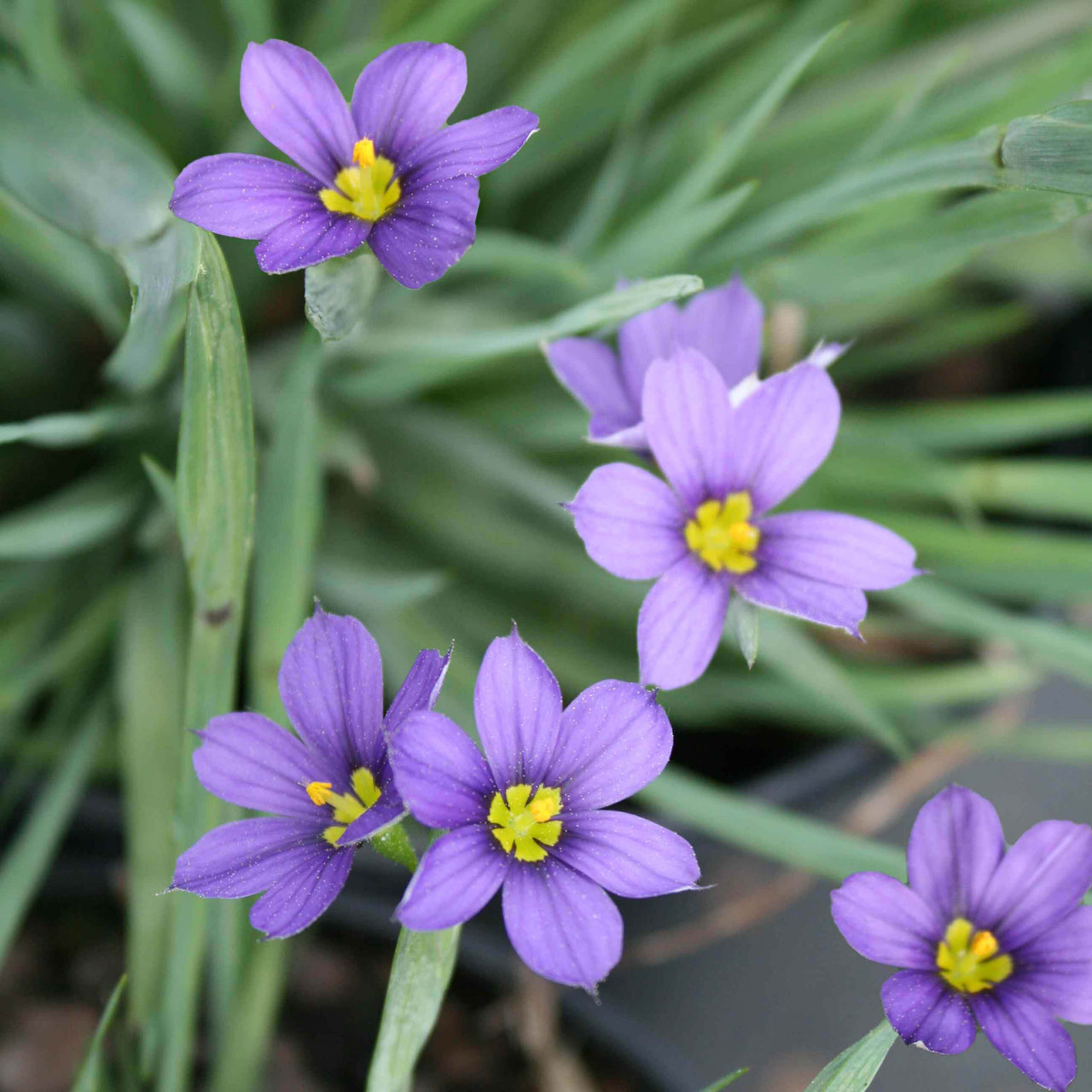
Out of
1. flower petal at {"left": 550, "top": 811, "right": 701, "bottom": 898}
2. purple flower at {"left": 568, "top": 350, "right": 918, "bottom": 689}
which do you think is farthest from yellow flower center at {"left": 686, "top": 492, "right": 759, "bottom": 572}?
flower petal at {"left": 550, "top": 811, "right": 701, "bottom": 898}

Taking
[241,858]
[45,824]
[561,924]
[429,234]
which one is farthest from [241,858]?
[45,824]

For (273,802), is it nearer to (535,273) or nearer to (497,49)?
(535,273)

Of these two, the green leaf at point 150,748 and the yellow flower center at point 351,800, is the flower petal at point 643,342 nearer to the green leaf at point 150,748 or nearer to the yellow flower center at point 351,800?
the yellow flower center at point 351,800

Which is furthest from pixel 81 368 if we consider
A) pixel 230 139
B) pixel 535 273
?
pixel 535 273

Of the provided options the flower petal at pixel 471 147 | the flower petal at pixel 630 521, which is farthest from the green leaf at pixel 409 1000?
the flower petal at pixel 471 147

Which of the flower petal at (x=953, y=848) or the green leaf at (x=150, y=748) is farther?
the green leaf at (x=150, y=748)

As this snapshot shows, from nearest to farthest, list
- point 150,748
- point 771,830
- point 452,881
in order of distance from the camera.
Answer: point 452,881
point 771,830
point 150,748

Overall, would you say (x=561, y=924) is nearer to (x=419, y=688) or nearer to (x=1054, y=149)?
(x=419, y=688)
